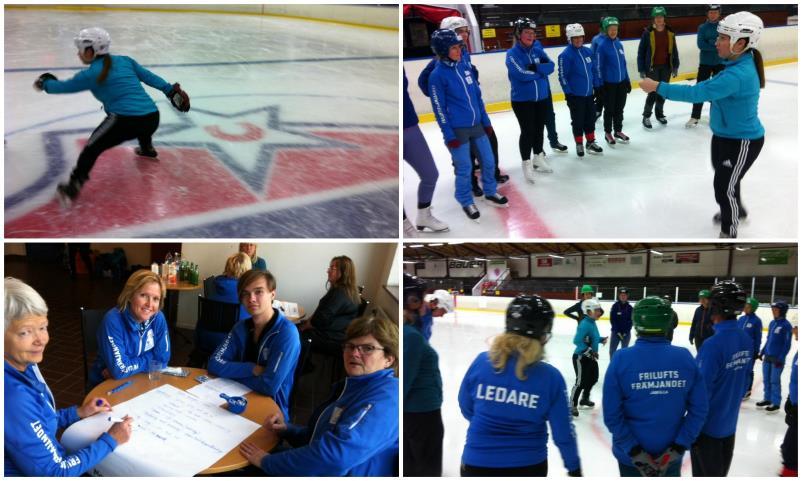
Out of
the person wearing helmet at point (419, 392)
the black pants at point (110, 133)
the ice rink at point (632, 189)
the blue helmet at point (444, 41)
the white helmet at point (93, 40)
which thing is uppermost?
the blue helmet at point (444, 41)

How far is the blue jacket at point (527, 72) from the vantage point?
2984mm

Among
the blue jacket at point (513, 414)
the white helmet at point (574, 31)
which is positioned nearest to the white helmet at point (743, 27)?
the blue jacket at point (513, 414)

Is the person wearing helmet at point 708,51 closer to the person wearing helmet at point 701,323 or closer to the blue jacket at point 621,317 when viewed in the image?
the person wearing helmet at point 701,323

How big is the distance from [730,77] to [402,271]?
129 centimetres

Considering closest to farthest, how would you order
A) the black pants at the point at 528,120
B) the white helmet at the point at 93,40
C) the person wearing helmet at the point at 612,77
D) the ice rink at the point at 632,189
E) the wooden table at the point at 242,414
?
the wooden table at the point at 242,414 < the white helmet at the point at 93,40 < the ice rink at the point at 632,189 < the black pants at the point at 528,120 < the person wearing helmet at the point at 612,77

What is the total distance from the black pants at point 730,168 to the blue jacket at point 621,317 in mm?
627

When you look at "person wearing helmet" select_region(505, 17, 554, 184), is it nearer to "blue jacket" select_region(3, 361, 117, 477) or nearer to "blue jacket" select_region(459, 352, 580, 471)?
"blue jacket" select_region(459, 352, 580, 471)

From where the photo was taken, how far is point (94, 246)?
2.38 meters

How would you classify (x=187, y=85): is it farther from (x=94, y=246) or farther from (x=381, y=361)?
(x=381, y=361)

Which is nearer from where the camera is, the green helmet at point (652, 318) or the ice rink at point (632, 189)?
the green helmet at point (652, 318)

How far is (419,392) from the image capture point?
6.58ft

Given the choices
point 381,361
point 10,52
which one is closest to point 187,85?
point 10,52

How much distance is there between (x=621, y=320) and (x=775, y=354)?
80 centimetres

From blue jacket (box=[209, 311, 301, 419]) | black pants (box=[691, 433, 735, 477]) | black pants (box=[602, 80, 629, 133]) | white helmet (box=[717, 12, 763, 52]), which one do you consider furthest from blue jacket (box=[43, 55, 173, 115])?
black pants (box=[602, 80, 629, 133])
